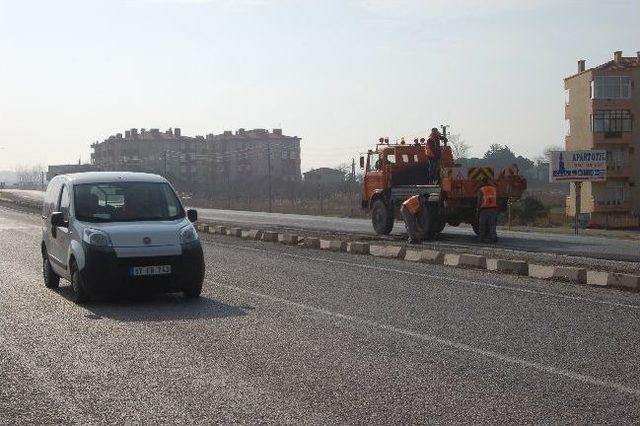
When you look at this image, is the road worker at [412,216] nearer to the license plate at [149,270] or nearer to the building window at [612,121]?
the license plate at [149,270]

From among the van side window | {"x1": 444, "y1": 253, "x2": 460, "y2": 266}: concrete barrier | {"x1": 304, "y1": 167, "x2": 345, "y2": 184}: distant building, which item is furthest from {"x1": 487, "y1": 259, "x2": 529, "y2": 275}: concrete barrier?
{"x1": 304, "y1": 167, "x2": 345, "y2": 184}: distant building

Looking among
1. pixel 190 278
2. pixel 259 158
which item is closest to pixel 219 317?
pixel 190 278

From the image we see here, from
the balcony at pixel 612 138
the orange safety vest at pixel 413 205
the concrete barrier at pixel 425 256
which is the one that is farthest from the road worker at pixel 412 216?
the balcony at pixel 612 138

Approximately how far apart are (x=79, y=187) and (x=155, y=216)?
1.31m

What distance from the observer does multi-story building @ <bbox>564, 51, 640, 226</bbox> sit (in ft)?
201

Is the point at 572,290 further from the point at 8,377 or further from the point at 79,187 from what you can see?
the point at 8,377

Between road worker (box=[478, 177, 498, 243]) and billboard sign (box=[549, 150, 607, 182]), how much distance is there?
16.5m

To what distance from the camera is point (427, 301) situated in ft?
39.2

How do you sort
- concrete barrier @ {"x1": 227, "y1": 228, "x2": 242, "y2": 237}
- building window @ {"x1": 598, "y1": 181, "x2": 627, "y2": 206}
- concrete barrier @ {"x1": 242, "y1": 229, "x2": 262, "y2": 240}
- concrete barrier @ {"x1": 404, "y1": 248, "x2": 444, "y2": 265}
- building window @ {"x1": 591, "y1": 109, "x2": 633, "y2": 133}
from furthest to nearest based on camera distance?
building window @ {"x1": 591, "y1": 109, "x2": 633, "y2": 133} < building window @ {"x1": 598, "y1": 181, "x2": 627, "y2": 206} < concrete barrier @ {"x1": 227, "y1": 228, "x2": 242, "y2": 237} < concrete barrier @ {"x1": 242, "y1": 229, "x2": 262, "y2": 240} < concrete barrier @ {"x1": 404, "y1": 248, "x2": 444, "y2": 265}

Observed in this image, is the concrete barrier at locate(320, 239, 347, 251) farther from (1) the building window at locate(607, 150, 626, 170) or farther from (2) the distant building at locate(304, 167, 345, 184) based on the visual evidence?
(2) the distant building at locate(304, 167, 345, 184)

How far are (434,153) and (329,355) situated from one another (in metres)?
18.5

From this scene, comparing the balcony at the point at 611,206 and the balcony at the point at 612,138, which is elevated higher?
the balcony at the point at 612,138

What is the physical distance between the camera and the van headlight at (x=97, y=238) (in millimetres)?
12312

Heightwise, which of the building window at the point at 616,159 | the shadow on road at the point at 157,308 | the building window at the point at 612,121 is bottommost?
the shadow on road at the point at 157,308
